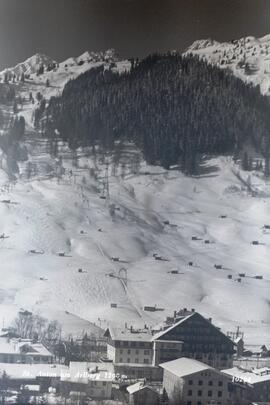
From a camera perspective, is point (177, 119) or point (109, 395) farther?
point (177, 119)

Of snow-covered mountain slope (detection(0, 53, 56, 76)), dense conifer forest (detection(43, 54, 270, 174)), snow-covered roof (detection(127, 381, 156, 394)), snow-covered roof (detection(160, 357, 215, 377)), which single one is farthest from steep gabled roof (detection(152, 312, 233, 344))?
snow-covered mountain slope (detection(0, 53, 56, 76))

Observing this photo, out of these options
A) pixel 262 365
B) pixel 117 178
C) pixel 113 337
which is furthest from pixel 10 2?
pixel 262 365

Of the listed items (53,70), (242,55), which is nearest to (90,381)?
(53,70)

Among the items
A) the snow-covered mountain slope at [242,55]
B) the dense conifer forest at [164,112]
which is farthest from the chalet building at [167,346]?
the snow-covered mountain slope at [242,55]

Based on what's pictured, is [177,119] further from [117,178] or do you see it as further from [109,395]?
[109,395]

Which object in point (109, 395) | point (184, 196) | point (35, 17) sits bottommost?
point (109, 395)

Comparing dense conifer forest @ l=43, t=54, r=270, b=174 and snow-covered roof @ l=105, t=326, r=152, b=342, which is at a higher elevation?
dense conifer forest @ l=43, t=54, r=270, b=174

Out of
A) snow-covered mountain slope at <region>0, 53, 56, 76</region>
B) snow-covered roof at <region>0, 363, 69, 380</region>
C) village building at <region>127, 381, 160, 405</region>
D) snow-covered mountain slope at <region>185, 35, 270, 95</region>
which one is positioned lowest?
village building at <region>127, 381, 160, 405</region>

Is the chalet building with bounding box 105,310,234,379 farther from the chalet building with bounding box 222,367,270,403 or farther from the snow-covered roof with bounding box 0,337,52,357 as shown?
the snow-covered roof with bounding box 0,337,52,357
